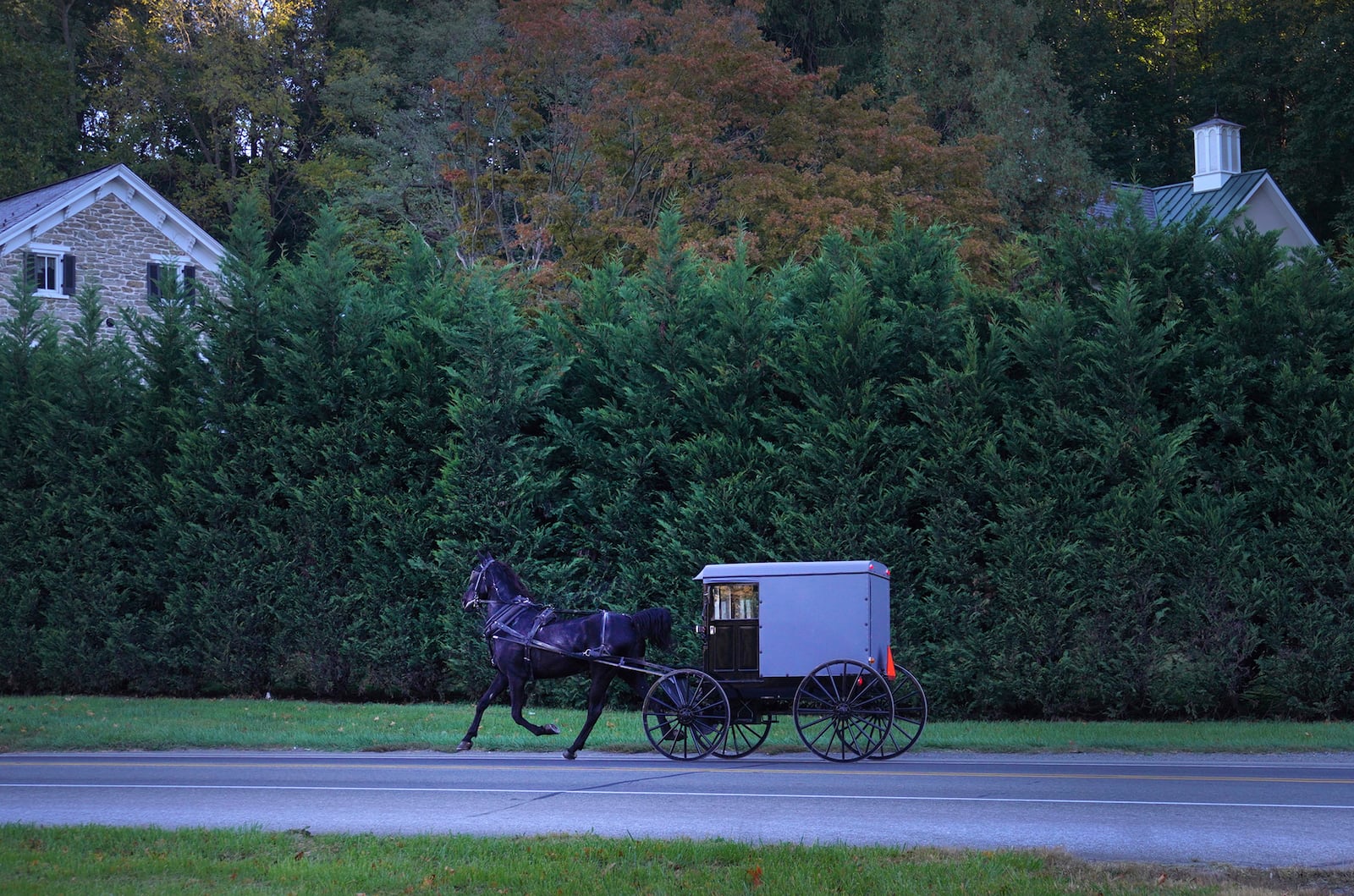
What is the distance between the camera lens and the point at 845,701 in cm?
1376

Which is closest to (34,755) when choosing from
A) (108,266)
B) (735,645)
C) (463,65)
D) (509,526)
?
(509,526)

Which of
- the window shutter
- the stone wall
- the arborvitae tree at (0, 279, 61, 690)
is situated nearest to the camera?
the arborvitae tree at (0, 279, 61, 690)

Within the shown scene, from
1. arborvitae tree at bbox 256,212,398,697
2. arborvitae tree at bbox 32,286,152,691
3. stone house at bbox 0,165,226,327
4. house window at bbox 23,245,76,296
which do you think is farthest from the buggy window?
house window at bbox 23,245,76,296

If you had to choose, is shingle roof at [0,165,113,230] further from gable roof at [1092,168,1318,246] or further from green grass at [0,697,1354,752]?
gable roof at [1092,168,1318,246]

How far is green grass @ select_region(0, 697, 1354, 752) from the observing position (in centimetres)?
1499

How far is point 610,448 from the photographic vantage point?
19.3 m

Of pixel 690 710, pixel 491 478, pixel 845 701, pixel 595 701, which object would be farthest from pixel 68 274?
pixel 845 701

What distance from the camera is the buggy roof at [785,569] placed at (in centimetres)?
1406

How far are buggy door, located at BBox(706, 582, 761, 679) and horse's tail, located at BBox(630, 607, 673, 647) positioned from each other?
1.62 feet

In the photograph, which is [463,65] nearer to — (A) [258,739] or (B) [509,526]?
(B) [509,526]

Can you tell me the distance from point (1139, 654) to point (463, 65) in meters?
23.1

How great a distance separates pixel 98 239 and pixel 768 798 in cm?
3543

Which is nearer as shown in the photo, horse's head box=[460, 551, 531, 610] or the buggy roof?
the buggy roof

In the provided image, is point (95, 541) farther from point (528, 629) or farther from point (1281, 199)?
point (1281, 199)
